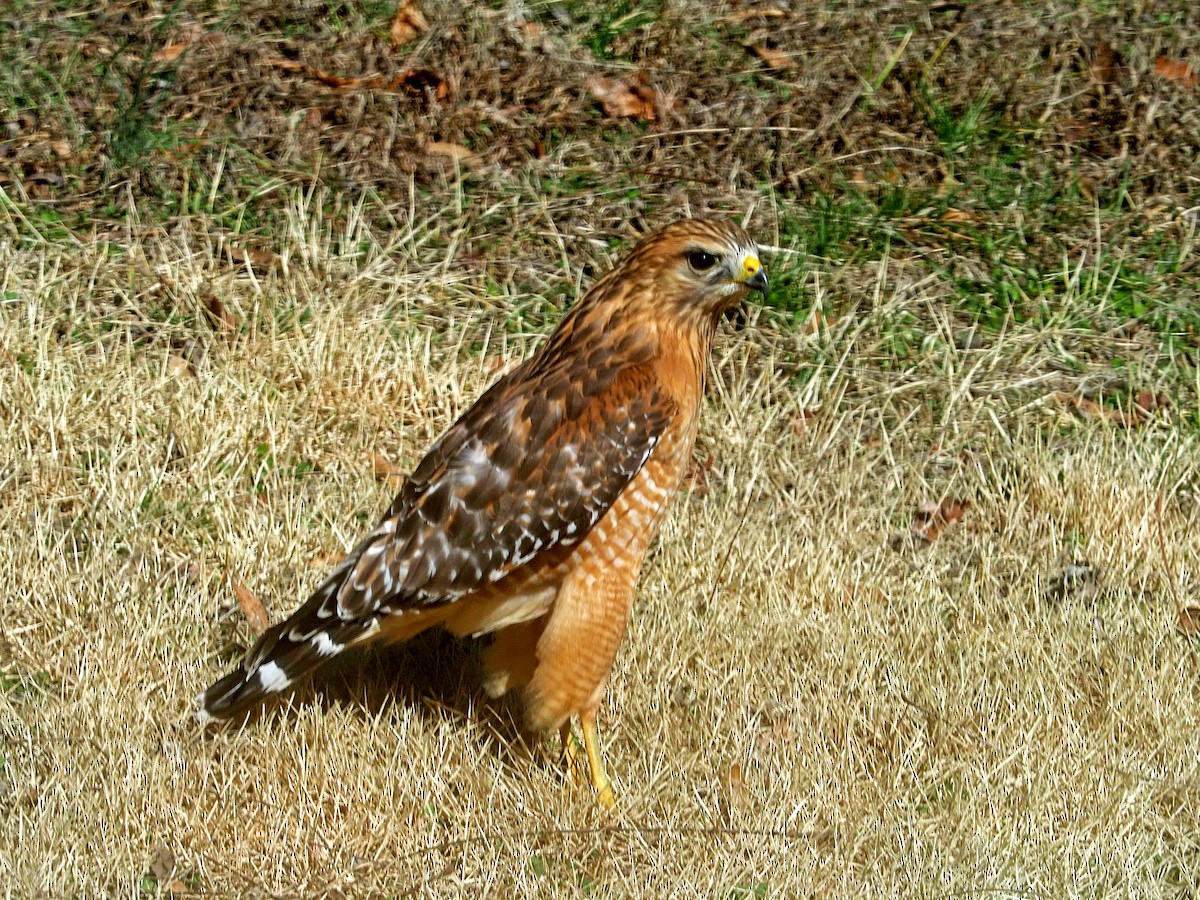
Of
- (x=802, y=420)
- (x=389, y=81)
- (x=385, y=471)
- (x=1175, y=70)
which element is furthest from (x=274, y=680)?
(x=1175, y=70)

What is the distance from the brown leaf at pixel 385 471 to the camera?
5645 mm

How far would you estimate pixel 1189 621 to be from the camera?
5.07 m

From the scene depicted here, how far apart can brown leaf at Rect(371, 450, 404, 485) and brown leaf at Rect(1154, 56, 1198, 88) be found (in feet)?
12.5

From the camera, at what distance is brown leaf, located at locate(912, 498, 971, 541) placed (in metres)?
5.66

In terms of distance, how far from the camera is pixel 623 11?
7.10m

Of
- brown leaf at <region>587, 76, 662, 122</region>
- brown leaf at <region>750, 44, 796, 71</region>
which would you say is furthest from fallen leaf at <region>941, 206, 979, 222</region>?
brown leaf at <region>587, 76, 662, 122</region>

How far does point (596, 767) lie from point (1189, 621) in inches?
78.2

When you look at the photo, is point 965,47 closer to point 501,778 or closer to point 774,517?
point 774,517

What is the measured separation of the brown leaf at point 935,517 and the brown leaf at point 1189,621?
866mm

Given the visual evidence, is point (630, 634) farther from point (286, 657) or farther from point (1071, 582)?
point (1071, 582)

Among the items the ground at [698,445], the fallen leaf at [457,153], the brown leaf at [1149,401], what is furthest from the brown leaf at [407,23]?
the brown leaf at [1149,401]

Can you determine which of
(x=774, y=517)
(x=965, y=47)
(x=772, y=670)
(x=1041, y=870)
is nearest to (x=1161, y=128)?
(x=965, y=47)

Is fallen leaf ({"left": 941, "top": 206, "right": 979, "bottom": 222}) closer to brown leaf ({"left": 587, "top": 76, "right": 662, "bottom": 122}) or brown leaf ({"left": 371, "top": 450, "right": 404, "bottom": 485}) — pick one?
brown leaf ({"left": 587, "top": 76, "right": 662, "bottom": 122})

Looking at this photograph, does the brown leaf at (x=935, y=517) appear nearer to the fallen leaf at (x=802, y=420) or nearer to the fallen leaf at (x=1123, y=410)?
the fallen leaf at (x=802, y=420)
